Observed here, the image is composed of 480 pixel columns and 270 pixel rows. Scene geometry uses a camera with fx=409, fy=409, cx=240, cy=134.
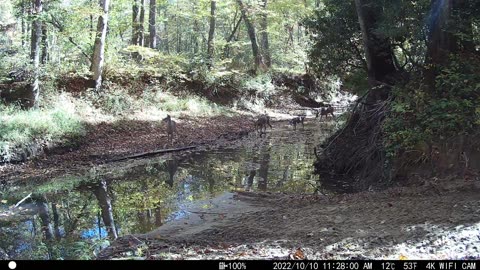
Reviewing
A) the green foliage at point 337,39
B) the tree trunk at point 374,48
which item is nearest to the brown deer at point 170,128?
the green foliage at point 337,39

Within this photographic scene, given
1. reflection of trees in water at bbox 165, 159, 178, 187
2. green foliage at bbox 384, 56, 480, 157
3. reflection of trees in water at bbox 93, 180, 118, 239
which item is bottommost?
reflection of trees in water at bbox 93, 180, 118, 239

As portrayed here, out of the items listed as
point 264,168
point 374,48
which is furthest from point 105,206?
point 374,48

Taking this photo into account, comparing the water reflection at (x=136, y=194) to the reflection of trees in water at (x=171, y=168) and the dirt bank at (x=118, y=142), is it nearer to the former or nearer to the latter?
the reflection of trees in water at (x=171, y=168)

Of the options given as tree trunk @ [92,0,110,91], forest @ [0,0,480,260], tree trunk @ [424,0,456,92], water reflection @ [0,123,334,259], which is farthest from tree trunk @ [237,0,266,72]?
tree trunk @ [424,0,456,92]

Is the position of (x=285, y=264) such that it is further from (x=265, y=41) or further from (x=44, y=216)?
(x=265, y=41)

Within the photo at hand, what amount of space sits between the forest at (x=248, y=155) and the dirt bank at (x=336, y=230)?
36mm

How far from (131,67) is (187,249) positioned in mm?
17446

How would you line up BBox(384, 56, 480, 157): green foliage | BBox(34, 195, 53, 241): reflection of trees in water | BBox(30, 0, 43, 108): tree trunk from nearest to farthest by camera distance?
BBox(34, 195, 53, 241): reflection of trees in water → BBox(384, 56, 480, 157): green foliage → BBox(30, 0, 43, 108): tree trunk

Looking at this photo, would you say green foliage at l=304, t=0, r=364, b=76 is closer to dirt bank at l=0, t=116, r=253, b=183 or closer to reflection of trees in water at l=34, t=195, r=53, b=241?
dirt bank at l=0, t=116, r=253, b=183

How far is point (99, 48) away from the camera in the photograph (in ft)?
61.5

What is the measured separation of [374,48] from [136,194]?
788 cm

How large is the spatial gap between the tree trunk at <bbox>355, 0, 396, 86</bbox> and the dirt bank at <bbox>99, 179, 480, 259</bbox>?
500 cm

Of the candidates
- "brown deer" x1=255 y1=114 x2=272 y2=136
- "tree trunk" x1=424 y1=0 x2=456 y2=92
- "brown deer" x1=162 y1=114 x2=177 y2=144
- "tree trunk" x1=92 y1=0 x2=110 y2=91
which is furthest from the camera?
"brown deer" x1=255 y1=114 x2=272 y2=136

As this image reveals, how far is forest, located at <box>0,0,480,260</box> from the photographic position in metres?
5.99
